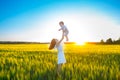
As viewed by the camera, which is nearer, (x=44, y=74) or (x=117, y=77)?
(x=117, y=77)

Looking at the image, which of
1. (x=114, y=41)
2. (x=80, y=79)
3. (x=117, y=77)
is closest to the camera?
(x=80, y=79)

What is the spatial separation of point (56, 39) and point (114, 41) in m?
88.1

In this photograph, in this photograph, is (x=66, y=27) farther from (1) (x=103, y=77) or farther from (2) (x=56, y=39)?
(1) (x=103, y=77)

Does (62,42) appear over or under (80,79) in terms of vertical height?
over

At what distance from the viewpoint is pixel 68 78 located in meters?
8.27

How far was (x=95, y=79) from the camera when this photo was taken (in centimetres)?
802

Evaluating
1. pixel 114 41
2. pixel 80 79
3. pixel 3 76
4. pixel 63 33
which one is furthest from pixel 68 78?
pixel 114 41

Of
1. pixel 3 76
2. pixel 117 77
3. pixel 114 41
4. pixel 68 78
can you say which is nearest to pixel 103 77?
pixel 117 77

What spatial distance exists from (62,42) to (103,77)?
1.51 metres

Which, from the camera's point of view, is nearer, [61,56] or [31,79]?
[31,79]

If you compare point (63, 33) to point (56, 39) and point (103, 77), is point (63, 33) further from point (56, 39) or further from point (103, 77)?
point (103, 77)

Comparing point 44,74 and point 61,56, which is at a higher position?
point 61,56

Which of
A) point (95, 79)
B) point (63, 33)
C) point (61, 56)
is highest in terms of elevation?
point (63, 33)

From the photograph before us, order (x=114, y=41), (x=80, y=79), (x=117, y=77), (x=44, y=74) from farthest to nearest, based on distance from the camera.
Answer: (x=114, y=41)
(x=44, y=74)
(x=117, y=77)
(x=80, y=79)
